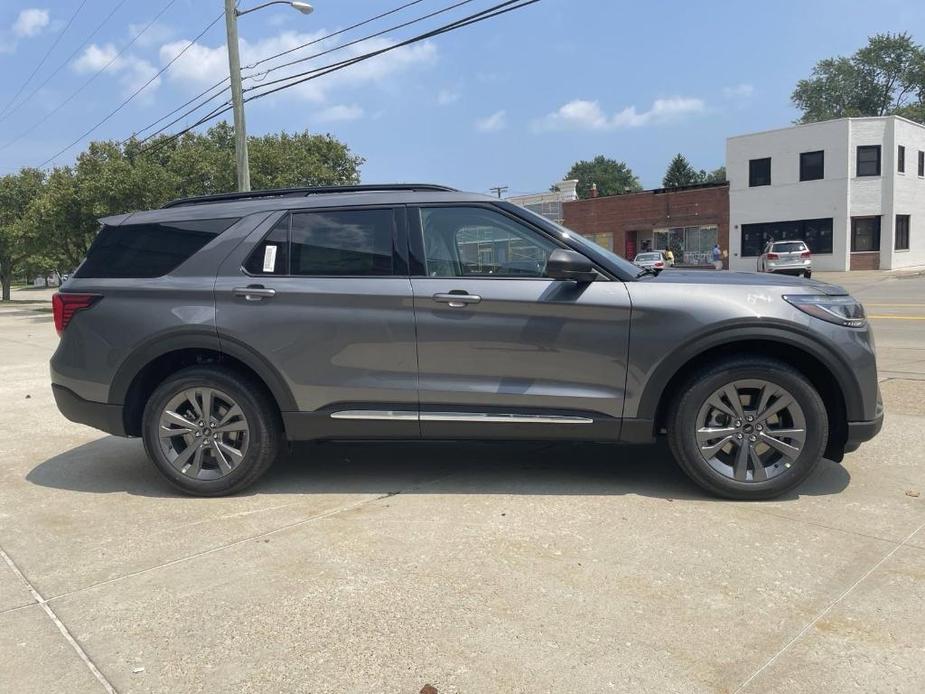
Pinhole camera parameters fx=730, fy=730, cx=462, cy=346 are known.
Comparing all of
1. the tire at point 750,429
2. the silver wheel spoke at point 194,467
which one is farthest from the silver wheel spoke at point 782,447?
the silver wheel spoke at point 194,467

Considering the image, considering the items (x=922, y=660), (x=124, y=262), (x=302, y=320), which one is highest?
(x=124, y=262)

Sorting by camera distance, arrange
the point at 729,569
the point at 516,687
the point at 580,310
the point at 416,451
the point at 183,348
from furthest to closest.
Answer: the point at 416,451
the point at 183,348
the point at 580,310
the point at 729,569
the point at 516,687

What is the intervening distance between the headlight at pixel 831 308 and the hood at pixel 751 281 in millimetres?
48

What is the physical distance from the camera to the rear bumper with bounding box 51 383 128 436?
463 cm

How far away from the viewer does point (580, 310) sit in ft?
13.8

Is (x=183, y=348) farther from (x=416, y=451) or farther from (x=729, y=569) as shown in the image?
(x=729, y=569)

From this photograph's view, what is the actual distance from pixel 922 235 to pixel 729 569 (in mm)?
38997

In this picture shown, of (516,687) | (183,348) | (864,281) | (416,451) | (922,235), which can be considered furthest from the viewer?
(922,235)

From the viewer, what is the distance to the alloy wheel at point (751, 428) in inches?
163

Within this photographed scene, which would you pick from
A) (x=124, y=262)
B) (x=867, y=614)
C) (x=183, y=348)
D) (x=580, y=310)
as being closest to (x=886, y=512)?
(x=867, y=614)

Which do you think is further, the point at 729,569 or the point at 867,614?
the point at 729,569

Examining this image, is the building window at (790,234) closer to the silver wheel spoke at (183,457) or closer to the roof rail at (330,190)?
the roof rail at (330,190)

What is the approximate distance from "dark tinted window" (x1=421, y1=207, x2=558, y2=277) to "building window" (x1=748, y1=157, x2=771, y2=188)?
35071mm

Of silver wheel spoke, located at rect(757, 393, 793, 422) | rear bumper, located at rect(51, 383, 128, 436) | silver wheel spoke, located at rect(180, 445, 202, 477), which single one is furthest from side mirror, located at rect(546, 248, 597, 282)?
rear bumper, located at rect(51, 383, 128, 436)
